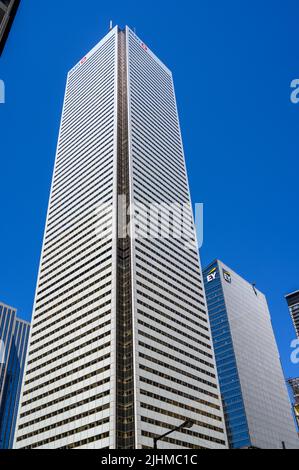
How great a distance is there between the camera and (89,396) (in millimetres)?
103562

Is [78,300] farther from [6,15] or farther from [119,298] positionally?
[6,15]

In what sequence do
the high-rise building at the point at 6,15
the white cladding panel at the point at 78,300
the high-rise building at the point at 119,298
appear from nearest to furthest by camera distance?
the high-rise building at the point at 6,15 < the high-rise building at the point at 119,298 < the white cladding panel at the point at 78,300

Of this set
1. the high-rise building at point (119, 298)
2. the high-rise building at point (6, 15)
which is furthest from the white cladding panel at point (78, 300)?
the high-rise building at point (6, 15)

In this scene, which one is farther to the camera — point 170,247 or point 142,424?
point 170,247

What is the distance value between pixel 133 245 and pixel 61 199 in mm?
49416

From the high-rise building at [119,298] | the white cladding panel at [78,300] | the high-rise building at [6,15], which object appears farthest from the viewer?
the white cladding panel at [78,300]

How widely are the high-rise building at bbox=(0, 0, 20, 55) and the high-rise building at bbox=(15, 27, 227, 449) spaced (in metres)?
85.7

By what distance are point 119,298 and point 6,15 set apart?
97.2 meters

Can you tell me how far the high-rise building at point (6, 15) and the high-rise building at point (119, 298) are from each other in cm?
8568

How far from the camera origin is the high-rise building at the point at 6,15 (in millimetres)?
25172

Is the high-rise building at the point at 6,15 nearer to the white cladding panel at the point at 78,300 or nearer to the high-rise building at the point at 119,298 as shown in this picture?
the high-rise building at the point at 119,298
